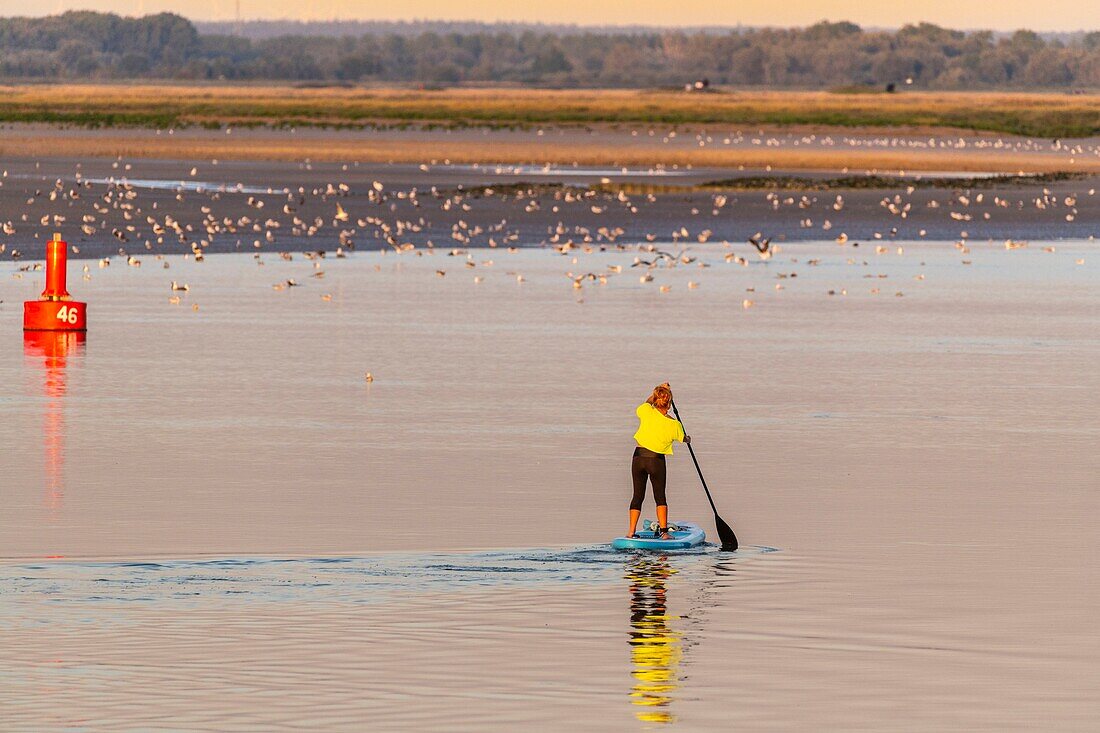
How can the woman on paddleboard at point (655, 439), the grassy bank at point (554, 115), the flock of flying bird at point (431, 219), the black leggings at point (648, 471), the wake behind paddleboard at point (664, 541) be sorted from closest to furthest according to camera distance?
1. the wake behind paddleboard at point (664, 541)
2. the black leggings at point (648, 471)
3. the woman on paddleboard at point (655, 439)
4. the flock of flying bird at point (431, 219)
5. the grassy bank at point (554, 115)

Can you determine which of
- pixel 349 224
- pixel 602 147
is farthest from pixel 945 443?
pixel 602 147

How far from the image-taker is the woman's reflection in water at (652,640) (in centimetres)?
912

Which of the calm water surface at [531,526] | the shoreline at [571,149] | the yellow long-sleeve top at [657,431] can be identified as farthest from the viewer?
the shoreline at [571,149]

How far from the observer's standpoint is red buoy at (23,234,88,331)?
23031 mm

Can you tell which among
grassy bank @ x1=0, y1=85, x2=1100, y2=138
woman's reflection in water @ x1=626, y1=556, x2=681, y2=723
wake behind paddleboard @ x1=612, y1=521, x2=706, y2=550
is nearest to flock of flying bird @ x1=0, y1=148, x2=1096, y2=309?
wake behind paddleboard @ x1=612, y1=521, x2=706, y2=550

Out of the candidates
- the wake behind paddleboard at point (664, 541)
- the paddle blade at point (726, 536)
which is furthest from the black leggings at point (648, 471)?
the paddle blade at point (726, 536)

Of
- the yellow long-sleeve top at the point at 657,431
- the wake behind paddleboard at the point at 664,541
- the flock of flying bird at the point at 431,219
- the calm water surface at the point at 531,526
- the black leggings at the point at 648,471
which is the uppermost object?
the yellow long-sleeve top at the point at 657,431

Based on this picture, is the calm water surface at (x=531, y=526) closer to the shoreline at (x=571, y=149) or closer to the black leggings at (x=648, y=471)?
the black leggings at (x=648, y=471)

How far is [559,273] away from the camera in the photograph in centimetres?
3288

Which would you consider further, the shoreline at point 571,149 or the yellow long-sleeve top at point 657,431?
the shoreline at point 571,149

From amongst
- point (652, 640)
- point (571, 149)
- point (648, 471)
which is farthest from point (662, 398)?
point (571, 149)

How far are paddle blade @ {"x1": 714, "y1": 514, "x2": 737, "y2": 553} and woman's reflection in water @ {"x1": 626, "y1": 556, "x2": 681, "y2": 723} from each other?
356 mm

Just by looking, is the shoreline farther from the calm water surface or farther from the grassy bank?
the calm water surface

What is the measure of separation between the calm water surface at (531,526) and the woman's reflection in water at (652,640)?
0.02 m
